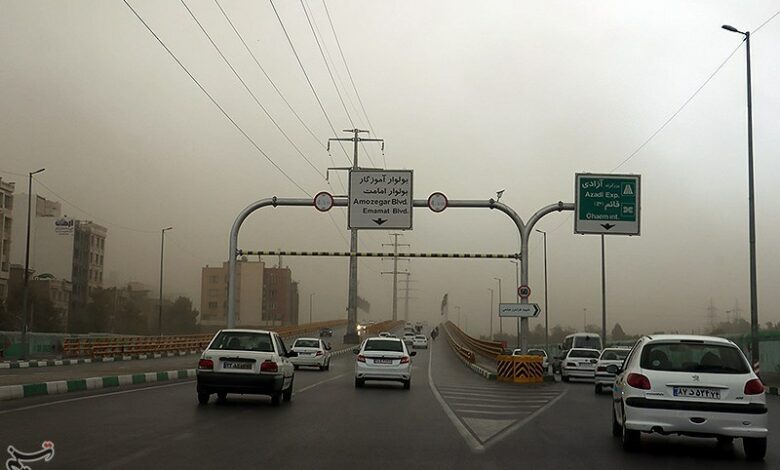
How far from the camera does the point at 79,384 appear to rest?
24562mm

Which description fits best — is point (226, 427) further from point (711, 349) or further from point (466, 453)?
point (711, 349)

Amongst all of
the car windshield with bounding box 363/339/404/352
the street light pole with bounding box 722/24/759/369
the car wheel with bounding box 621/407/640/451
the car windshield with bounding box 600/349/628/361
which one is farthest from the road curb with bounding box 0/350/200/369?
the car wheel with bounding box 621/407/640/451

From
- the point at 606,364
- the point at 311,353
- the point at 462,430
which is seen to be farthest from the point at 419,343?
the point at 462,430

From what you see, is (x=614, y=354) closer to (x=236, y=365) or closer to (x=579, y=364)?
(x=579, y=364)

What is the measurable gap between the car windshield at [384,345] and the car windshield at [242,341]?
8.81m

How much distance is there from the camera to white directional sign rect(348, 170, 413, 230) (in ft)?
113

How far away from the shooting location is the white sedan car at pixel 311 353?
40969mm

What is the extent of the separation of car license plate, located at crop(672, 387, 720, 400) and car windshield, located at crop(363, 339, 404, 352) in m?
17.2

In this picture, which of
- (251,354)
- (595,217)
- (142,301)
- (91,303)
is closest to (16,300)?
(91,303)

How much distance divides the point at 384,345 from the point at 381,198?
24.3ft

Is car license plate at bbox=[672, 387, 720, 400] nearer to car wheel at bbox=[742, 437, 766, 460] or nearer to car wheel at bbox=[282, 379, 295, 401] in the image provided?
car wheel at bbox=[742, 437, 766, 460]

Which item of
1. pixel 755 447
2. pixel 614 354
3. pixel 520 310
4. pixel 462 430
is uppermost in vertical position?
pixel 520 310

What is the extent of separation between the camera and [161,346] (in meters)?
58.4

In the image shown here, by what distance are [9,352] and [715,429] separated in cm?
4703
